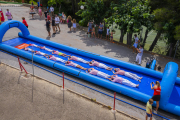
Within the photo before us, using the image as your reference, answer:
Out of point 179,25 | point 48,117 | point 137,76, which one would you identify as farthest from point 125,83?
point 179,25

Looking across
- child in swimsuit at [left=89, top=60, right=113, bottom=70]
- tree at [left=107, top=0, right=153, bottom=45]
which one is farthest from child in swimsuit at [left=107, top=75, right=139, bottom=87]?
tree at [left=107, top=0, right=153, bottom=45]

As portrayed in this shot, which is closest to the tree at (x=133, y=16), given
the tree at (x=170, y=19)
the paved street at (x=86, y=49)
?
the tree at (x=170, y=19)

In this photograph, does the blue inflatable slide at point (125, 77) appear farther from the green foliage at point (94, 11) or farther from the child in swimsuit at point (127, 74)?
the green foliage at point (94, 11)

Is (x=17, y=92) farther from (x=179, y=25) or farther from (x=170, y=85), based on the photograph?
(x=179, y=25)

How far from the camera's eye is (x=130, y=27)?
11383 millimetres

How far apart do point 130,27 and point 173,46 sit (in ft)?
12.8

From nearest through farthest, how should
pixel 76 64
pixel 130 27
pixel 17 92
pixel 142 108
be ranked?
pixel 142 108 → pixel 17 92 → pixel 76 64 → pixel 130 27

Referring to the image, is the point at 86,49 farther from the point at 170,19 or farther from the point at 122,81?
the point at 170,19

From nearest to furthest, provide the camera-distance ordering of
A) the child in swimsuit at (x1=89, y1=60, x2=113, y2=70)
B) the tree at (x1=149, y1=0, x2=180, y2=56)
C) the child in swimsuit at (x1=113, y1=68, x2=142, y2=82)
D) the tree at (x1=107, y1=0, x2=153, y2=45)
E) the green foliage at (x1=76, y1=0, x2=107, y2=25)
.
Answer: the child in swimsuit at (x1=113, y1=68, x2=142, y2=82) → the child in swimsuit at (x1=89, y1=60, x2=113, y2=70) → the tree at (x1=149, y1=0, x2=180, y2=56) → the tree at (x1=107, y1=0, x2=153, y2=45) → the green foliage at (x1=76, y1=0, x2=107, y2=25)

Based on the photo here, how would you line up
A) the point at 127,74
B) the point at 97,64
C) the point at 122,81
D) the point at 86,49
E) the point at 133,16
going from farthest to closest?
1. the point at 86,49
2. the point at 133,16
3. the point at 97,64
4. the point at 127,74
5. the point at 122,81

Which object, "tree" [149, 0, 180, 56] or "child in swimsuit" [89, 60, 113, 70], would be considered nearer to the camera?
"child in swimsuit" [89, 60, 113, 70]

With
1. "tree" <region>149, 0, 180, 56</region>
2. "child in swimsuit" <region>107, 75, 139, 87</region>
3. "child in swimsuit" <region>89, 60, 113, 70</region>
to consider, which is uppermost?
"tree" <region>149, 0, 180, 56</region>

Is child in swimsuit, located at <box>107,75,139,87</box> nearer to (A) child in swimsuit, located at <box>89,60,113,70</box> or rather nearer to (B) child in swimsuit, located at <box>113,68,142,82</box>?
(B) child in swimsuit, located at <box>113,68,142,82</box>

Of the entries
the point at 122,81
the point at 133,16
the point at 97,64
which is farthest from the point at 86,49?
the point at 122,81
